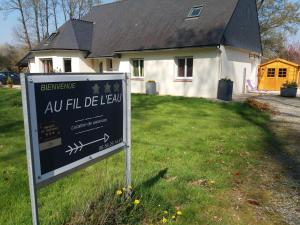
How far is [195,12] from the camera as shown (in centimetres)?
1955

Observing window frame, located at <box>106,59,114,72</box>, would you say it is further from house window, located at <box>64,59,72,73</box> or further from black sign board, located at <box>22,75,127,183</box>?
black sign board, located at <box>22,75,127,183</box>

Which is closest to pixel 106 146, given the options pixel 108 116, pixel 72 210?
pixel 108 116

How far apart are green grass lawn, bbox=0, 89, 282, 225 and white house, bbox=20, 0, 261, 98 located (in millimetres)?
8998

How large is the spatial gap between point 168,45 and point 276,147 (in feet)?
40.9

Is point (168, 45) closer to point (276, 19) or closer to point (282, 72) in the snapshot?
point (282, 72)

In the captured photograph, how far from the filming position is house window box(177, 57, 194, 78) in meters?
18.0

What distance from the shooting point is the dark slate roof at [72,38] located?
2338 cm

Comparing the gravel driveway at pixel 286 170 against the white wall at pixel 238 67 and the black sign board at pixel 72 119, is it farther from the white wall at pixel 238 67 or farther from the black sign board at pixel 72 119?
the white wall at pixel 238 67

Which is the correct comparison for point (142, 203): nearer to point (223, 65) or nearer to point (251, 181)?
point (251, 181)

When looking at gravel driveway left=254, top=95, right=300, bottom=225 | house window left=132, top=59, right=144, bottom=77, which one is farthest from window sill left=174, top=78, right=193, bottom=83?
gravel driveway left=254, top=95, right=300, bottom=225

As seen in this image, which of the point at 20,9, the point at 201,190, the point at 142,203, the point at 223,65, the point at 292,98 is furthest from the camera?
the point at 20,9

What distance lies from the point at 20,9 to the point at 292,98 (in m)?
40.2

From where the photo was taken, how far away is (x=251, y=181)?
15.4 ft

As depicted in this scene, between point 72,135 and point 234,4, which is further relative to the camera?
point 234,4
